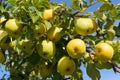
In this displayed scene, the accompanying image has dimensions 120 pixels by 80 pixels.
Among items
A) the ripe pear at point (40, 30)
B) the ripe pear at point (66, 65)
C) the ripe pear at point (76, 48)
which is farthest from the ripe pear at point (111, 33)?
the ripe pear at point (40, 30)

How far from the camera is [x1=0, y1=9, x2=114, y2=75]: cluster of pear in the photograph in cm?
A: 369

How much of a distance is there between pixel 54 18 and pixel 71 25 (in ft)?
0.69

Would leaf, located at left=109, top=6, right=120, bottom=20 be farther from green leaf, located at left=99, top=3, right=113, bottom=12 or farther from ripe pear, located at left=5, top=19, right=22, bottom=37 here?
ripe pear, located at left=5, top=19, right=22, bottom=37

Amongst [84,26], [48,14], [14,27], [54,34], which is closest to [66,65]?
[54,34]

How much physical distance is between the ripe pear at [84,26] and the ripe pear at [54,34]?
0.69ft

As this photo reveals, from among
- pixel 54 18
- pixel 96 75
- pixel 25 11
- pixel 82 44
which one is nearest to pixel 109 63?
pixel 96 75

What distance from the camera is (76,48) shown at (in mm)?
3650

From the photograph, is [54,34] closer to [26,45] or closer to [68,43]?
[68,43]

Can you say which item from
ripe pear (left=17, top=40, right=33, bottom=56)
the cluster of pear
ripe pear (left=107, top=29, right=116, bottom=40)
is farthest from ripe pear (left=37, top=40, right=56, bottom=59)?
ripe pear (left=107, top=29, right=116, bottom=40)

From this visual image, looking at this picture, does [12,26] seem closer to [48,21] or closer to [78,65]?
[48,21]

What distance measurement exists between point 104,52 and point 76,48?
12.0 inches

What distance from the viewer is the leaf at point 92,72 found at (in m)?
4.14

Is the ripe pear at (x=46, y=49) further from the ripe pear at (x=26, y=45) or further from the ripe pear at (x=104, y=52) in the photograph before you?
the ripe pear at (x=104, y=52)

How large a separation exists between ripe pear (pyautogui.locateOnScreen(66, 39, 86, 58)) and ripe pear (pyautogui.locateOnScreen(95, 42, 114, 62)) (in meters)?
0.15
